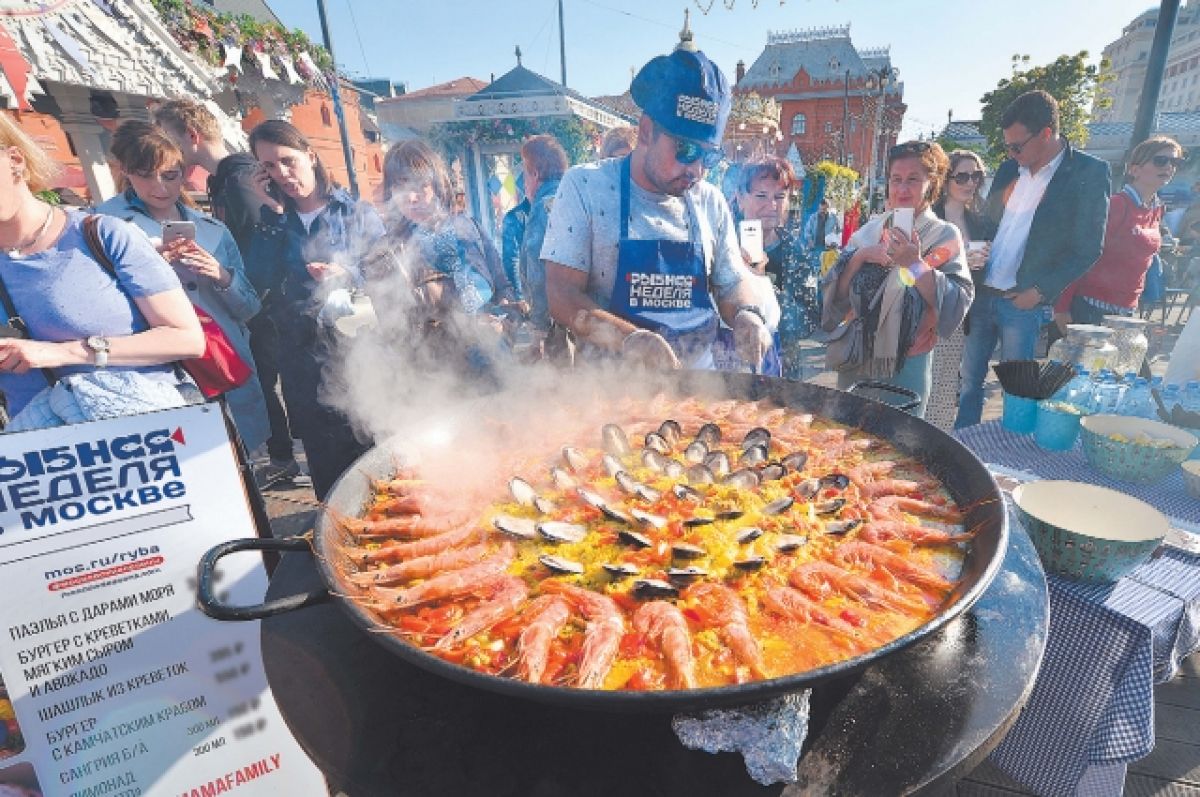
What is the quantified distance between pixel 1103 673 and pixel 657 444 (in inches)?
74.9

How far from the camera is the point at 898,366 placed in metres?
4.30

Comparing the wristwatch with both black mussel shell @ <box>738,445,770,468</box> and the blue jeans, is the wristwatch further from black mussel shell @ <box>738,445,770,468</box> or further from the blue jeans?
the blue jeans

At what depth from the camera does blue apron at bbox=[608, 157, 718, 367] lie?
129 inches

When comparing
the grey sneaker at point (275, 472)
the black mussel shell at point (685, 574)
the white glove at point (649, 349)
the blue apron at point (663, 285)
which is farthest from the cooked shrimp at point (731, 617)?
the grey sneaker at point (275, 472)

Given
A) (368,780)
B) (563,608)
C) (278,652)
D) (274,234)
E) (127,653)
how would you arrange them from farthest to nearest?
(274,234), (127,653), (563,608), (278,652), (368,780)

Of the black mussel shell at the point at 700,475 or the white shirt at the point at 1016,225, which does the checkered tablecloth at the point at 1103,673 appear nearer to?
the black mussel shell at the point at 700,475

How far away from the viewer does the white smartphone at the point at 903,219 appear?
12.4 feet

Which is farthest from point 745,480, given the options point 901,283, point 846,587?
point 901,283

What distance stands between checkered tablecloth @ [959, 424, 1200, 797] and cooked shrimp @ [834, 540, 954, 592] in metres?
0.49

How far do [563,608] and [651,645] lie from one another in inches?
11.8

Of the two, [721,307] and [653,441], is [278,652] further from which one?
[721,307]

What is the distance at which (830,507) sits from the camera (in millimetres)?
2311

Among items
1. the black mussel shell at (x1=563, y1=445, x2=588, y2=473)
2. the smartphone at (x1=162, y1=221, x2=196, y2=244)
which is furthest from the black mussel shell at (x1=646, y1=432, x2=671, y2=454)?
the smartphone at (x1=162, y1=221, x2=196, y2=244)

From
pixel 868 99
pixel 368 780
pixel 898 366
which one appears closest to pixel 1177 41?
pixel 868 99
